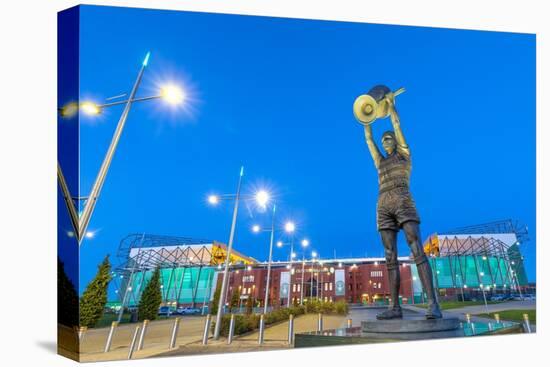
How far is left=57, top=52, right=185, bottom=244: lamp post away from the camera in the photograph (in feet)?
34.9

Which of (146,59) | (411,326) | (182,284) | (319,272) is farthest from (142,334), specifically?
(319,272)

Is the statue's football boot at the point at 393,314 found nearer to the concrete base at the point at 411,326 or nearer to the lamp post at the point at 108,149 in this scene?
the concrete base at the point at 411,326

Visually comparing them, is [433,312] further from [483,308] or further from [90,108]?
[90,108]

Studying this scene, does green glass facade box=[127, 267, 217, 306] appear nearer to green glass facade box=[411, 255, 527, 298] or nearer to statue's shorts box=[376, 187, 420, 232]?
statue's shorts box=[376, 187, 420, 232]

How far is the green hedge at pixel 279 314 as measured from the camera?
13672 millimetres

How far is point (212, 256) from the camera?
1498 centimetres

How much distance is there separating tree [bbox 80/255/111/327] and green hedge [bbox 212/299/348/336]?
10.9ft

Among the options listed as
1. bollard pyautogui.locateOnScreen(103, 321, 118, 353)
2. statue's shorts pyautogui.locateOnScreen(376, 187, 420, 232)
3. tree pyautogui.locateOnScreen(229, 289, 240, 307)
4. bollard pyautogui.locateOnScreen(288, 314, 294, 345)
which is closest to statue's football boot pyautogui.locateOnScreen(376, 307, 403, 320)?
statue's shorts pyautogui.locateOnScreen(376, 187, 420, 232)

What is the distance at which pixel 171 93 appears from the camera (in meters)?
11.6

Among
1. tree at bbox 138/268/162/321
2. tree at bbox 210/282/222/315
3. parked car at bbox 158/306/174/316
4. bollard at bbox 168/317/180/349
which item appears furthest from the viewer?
tree at bbox 210/282/222/315

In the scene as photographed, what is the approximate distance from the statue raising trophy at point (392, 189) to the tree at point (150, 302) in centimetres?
513

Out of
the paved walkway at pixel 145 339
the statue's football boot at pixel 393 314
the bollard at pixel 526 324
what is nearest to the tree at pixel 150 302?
the paved walkway at pixel 145 339

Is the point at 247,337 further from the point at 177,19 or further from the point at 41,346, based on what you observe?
the point at 177,19

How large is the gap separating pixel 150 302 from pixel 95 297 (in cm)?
212
